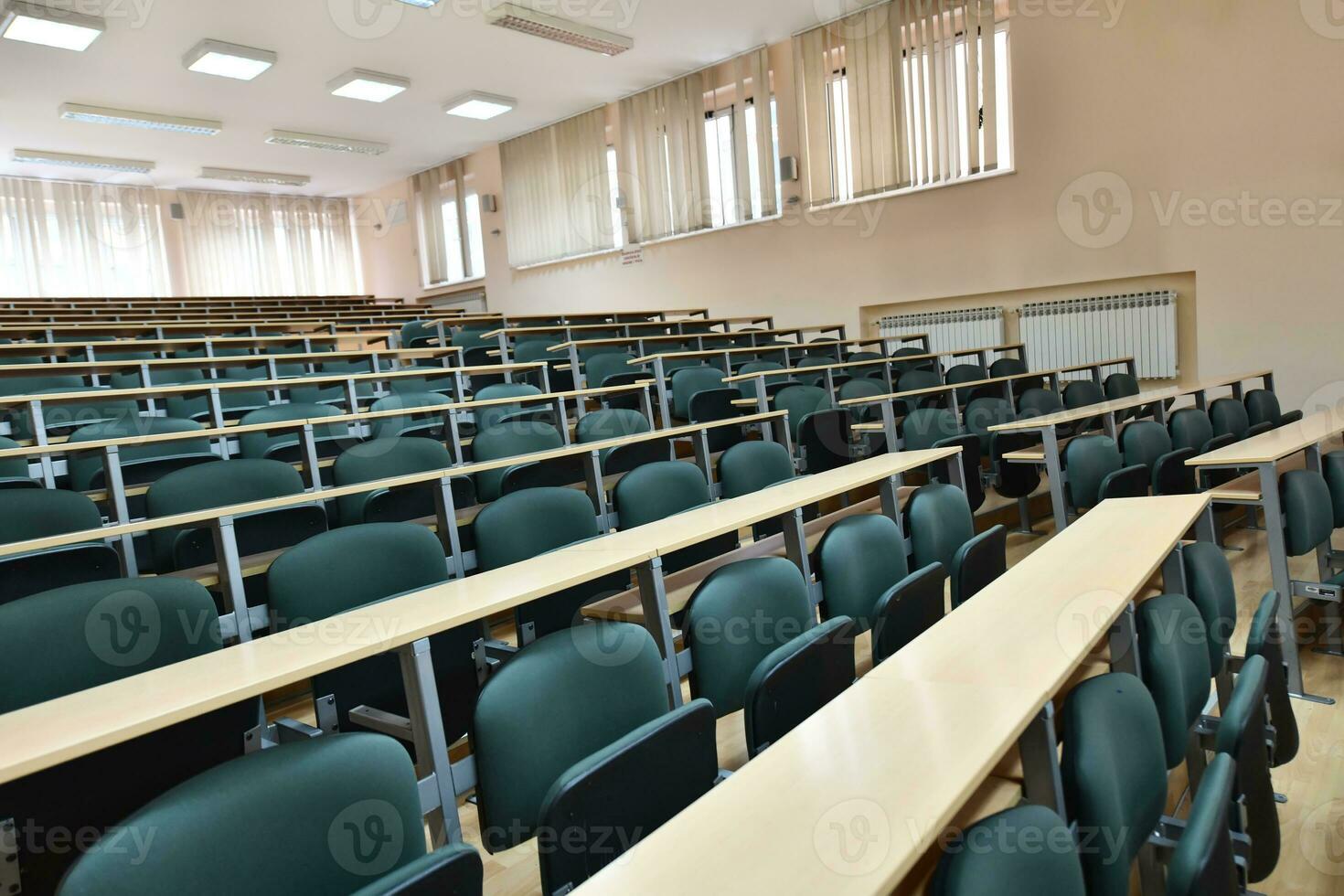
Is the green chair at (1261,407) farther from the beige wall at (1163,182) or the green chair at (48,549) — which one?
the green chair at (48,549)

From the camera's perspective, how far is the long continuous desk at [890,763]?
90cm

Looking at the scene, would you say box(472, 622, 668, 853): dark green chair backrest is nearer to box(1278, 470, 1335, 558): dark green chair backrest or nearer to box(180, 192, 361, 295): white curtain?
box(1278, 470, 1335, 558): dark green chair backrest

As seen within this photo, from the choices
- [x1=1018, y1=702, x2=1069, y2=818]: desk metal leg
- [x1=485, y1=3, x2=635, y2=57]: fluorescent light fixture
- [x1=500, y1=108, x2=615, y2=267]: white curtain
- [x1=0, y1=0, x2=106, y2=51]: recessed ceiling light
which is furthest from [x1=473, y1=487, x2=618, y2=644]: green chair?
[x1=500, y1=108, x2=615, y2=267]: white curtain

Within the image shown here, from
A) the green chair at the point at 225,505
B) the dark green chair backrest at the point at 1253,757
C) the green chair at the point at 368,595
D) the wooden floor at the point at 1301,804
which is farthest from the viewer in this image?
the green chair at the point at 225,505

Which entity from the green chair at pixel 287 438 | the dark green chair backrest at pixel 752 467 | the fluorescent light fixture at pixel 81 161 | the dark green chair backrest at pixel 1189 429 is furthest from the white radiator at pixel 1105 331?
the fluorescent light fixture at pixel 81 161

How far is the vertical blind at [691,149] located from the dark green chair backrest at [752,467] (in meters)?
5.43

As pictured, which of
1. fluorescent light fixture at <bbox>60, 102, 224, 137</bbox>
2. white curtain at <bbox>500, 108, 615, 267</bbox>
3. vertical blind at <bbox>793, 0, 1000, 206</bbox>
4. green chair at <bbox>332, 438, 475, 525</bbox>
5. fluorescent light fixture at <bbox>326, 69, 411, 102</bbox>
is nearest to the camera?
green chair at <bbox>332, 438, 475, 525</bbox>

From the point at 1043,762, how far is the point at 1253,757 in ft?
0.89

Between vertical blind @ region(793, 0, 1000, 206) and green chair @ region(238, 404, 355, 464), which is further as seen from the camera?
vertical blind @ region(793, 0, 1000, 206)

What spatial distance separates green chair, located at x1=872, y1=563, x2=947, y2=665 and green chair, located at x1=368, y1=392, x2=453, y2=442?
2.25 m

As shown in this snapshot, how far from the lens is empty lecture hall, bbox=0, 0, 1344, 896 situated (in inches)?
45.2

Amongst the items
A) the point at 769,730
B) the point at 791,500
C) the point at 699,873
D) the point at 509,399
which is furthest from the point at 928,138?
the point at 699,873

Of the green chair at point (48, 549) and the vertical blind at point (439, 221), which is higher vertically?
the vertical blind at point (439, 221)

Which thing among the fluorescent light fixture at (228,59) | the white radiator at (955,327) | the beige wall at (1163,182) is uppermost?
the fluorescent light fixture at (228,59)
